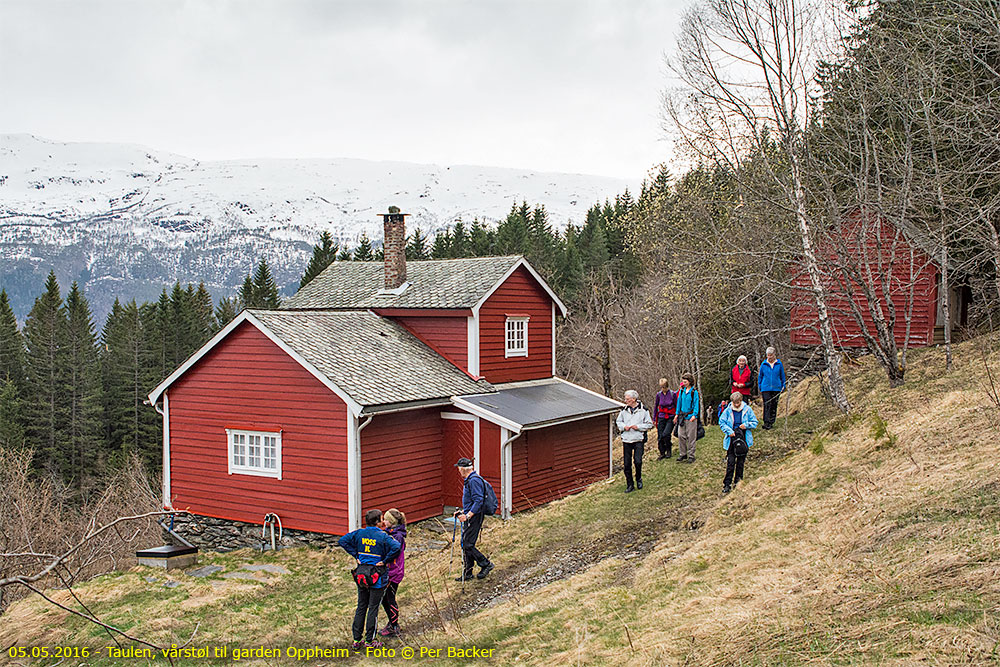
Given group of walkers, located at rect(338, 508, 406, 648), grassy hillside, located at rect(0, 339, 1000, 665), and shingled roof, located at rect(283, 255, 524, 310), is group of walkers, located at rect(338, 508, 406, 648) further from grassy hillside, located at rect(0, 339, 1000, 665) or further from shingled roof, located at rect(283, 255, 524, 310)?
shingled roof, located at rect(283, 255, 524, 310)

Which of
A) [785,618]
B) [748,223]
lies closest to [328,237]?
[748,223]

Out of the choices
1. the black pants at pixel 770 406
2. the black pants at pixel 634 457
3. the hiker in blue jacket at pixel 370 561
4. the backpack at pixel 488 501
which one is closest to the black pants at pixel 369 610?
the hiker in blue jacket at pixel 370 561

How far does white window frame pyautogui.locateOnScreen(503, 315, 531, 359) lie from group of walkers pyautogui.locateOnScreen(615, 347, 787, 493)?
4.50 metres

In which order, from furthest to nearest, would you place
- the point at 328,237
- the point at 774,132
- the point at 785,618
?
the point at 328,237 → the point at 774,132 → the point at 785,618

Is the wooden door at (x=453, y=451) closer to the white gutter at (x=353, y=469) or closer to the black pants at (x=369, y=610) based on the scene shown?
the white gutter at (x=353, y=469)

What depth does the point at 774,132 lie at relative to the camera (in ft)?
59.0

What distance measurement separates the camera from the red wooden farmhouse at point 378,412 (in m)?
16.9

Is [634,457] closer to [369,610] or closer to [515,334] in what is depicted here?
[515,334]

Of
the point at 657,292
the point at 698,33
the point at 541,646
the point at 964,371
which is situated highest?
the point at 698,33

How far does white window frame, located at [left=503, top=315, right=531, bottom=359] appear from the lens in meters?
21.6

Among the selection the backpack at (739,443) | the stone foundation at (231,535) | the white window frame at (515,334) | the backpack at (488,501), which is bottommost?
the stone foundation at (231,535)

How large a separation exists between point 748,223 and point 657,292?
35.8 feet

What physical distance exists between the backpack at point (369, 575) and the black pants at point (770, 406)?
39.0 feet

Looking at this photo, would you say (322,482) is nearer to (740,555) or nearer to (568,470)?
(568,470)
